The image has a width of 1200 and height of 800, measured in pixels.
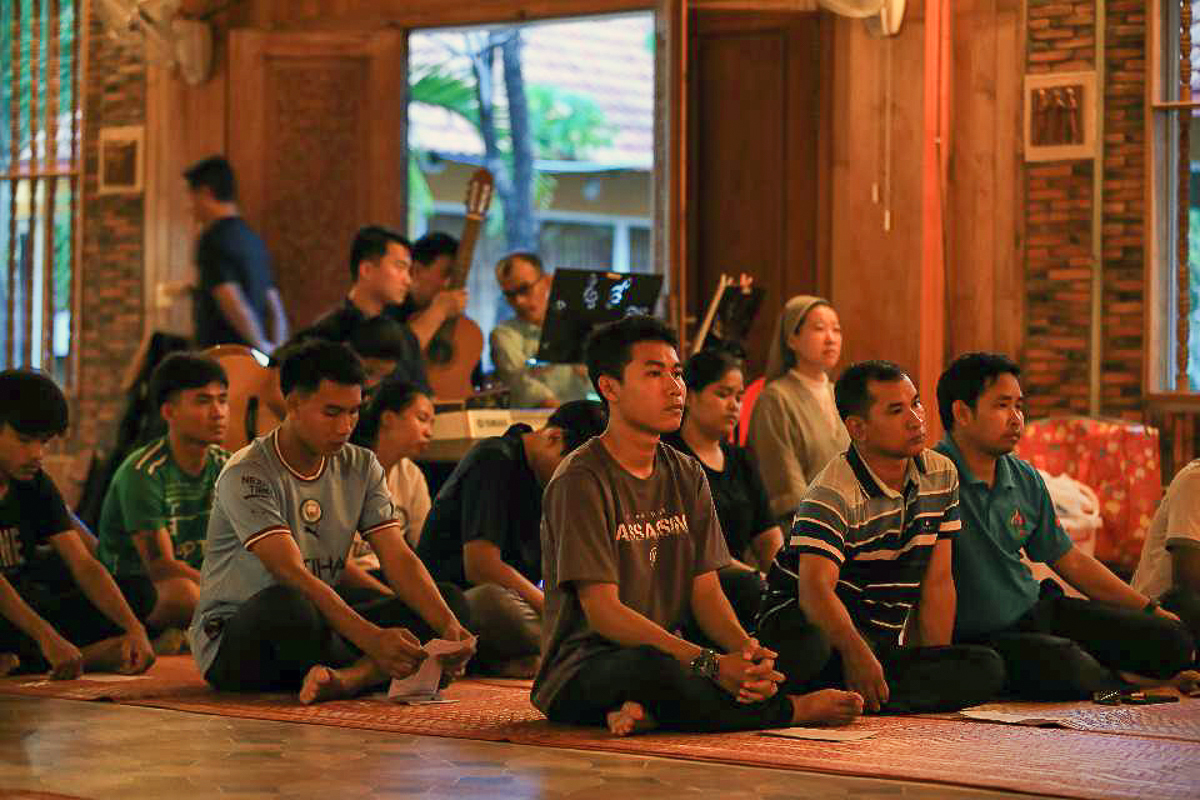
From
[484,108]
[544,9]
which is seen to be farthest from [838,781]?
[484,108]

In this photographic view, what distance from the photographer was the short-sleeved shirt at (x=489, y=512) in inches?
189

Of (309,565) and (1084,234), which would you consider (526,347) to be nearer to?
(1084,234)

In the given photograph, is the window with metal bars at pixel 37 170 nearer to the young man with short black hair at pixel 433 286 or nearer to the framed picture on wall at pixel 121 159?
the framed picture on wall at pixel 121 159

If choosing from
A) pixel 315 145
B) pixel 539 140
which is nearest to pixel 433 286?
pixel 315 145

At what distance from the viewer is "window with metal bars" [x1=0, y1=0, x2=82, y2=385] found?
30.1ft

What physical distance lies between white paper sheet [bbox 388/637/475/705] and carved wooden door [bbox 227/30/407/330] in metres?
4.38

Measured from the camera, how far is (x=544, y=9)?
8.16m

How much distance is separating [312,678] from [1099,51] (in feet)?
15.2

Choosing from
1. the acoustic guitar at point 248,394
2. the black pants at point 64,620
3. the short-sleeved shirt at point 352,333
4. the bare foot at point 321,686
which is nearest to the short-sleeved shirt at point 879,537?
the bare foot at point 321,686

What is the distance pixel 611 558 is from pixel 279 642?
929mm

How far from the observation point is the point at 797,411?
6.05 meters

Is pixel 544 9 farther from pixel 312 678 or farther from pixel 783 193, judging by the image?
pixel 312 678

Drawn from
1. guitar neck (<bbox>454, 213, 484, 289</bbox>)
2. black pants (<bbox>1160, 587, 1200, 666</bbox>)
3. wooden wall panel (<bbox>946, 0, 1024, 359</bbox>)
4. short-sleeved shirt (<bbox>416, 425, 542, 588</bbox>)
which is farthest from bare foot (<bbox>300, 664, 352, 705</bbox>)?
wooden wall panel (<bbox>946, 0, 1024, 359</bbox>)

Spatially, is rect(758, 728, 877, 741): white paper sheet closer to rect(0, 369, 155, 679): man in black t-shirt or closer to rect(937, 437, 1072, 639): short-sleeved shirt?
rect(937, 437, 1072, 639): short-sleeved shirt
